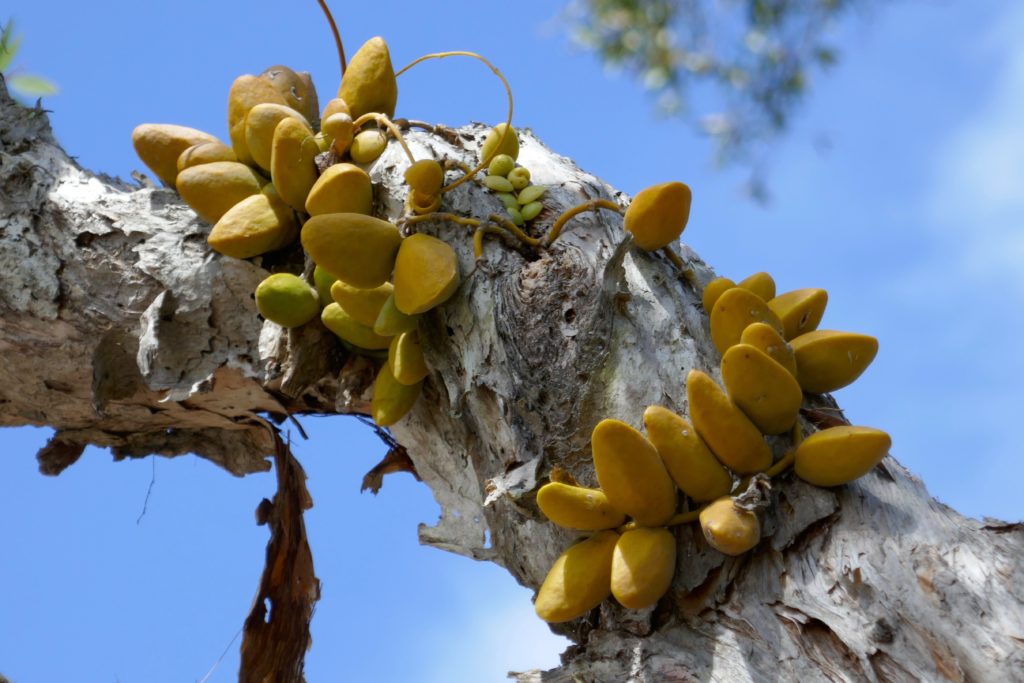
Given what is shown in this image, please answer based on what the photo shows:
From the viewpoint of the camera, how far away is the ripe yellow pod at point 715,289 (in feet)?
5.59

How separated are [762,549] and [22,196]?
5.86 feet

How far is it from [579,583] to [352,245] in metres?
0.69

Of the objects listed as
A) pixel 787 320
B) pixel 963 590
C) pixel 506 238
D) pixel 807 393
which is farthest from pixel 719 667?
pixel 506 238

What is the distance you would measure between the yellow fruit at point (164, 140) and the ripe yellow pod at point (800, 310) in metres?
1.30

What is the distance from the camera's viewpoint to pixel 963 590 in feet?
4.38

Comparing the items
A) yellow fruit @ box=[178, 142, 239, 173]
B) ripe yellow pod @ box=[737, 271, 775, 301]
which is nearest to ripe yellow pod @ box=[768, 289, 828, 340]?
ripe yellow pod @ box=[737, 271, 775, 301]

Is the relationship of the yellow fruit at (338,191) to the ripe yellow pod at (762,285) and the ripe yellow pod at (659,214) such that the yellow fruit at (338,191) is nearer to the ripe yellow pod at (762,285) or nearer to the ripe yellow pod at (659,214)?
the ripe yellow pod at (659,214)

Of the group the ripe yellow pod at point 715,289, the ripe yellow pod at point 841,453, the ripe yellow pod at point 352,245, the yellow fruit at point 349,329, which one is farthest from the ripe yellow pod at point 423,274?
the ripe yellow pod at point 841,453

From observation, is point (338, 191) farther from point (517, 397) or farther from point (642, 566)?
point (642, 566)

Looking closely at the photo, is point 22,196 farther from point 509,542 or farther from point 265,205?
point 509,542

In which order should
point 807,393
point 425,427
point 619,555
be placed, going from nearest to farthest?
point 619,555
point 807,393
point 425,427

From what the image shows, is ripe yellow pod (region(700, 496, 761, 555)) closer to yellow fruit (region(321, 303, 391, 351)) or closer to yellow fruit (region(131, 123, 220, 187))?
yellow fruit (region(321, 303, 391, 351))

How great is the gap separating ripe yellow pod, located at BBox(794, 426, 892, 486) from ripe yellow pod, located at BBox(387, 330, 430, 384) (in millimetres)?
731

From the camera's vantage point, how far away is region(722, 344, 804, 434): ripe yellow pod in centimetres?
147
